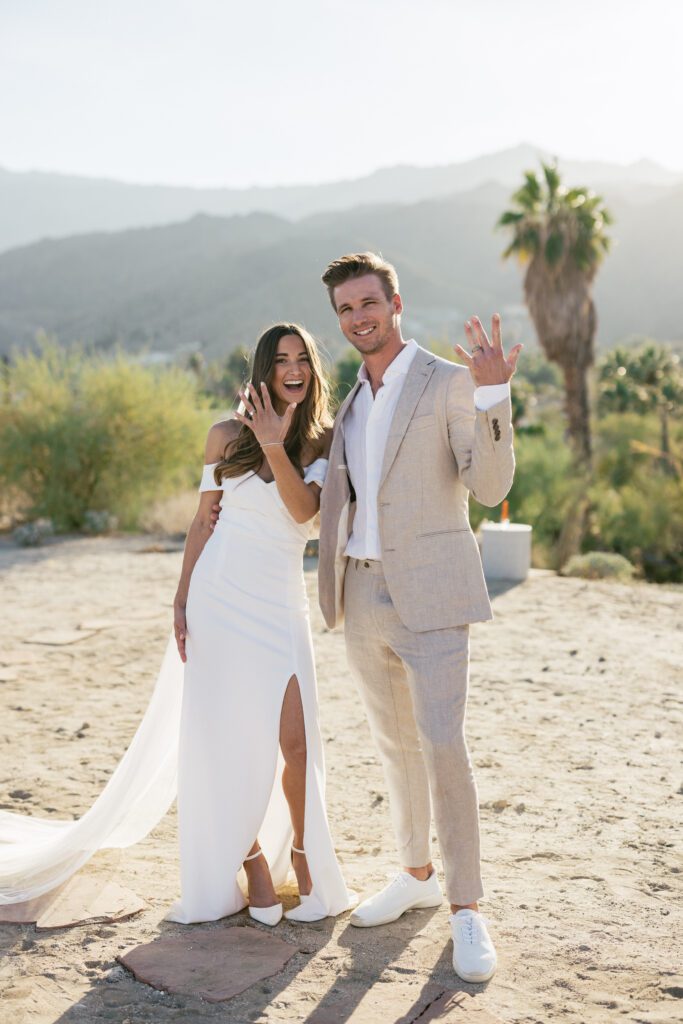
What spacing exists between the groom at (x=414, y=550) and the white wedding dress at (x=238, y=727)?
0.64ft

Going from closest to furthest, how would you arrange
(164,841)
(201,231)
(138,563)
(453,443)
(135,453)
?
(453,443), (164,841), (138,563), (135,453), (201,231)

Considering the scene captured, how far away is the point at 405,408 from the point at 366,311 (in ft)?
1.20

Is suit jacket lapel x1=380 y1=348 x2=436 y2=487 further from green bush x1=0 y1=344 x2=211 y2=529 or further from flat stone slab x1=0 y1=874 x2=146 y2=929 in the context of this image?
green bush x1=0 y1=344 x2=211 y2=529

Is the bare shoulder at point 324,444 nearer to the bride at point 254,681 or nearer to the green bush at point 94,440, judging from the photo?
the bride at point 254,681

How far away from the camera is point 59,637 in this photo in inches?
331

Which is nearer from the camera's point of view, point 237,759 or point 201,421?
point 237,759

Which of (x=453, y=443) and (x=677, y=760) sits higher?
(x=453, y=443)

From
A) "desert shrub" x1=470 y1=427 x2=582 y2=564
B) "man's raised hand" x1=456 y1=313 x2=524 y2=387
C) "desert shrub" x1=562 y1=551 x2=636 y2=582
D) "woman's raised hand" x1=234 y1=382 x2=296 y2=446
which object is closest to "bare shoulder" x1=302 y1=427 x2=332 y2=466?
"woman's raised hand" x1=234 y1=382 x2=296 y2=446

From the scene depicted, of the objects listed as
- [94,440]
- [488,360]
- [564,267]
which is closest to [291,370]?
[488,360]

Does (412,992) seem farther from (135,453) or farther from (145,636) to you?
(135,453)

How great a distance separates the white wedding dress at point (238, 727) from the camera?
349 centimetres

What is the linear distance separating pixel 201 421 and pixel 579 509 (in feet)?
25.5

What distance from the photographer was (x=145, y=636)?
8.49 metres

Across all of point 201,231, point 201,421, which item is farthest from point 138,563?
point 201,231
